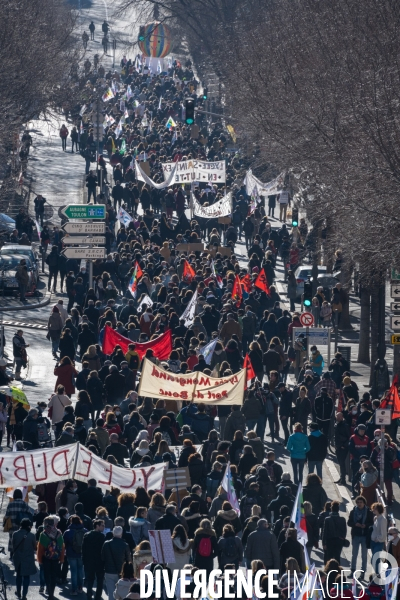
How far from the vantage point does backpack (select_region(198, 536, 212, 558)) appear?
20.9m

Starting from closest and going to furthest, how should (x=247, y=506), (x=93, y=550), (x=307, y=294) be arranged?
1. (x=93, y=550)
2. (x=247, y=506)
3. (x=307, y=294)

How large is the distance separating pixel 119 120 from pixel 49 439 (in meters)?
50.6

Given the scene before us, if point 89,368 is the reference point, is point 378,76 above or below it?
above

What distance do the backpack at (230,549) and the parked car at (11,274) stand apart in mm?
23581

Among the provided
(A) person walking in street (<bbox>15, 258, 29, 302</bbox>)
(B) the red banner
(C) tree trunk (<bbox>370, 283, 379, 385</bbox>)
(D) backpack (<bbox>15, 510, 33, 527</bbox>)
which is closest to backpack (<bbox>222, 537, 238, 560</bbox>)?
(D) backpack (<bbox>15, 510, 33, 527</bbox>)

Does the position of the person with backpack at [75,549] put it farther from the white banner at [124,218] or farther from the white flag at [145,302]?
the white banner at [124,218]

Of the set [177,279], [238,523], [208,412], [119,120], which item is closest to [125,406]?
[208,412]

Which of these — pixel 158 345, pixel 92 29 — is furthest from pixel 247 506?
pixel 92 29

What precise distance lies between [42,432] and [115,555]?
617 cm

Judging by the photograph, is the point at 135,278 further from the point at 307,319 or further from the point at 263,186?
the point at 263,186

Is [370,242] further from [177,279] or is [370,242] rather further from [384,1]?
[384,1]

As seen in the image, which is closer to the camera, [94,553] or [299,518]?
[94,553]

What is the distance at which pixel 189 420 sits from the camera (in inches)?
1062

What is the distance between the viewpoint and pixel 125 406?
92.8 feet
